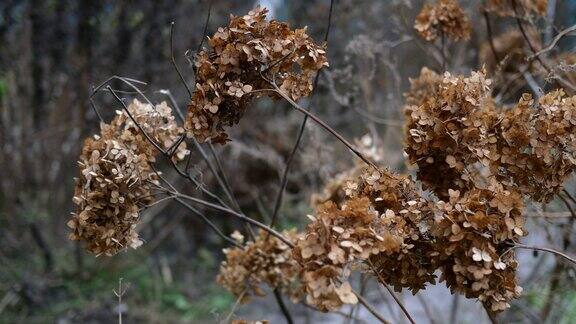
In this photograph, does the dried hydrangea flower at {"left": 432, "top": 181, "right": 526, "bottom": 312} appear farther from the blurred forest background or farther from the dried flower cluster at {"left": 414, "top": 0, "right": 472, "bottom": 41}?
the blurred forest background

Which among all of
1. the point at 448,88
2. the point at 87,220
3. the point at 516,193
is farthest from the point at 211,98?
the point at 516,193

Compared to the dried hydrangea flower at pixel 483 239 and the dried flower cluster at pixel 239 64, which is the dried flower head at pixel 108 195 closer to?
the dried flower cluster at pixel 239 64

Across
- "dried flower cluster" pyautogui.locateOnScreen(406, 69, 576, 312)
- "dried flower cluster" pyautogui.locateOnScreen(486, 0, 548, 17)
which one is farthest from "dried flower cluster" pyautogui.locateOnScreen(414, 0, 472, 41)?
"dried flower cluster" pyautogui.locateOnScreen(406, 69, 576, 312)

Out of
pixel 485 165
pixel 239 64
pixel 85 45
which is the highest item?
pixel 85 45

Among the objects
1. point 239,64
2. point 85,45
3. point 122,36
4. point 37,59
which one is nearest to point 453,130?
point 239,64

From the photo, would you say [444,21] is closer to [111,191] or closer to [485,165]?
[485,165]
